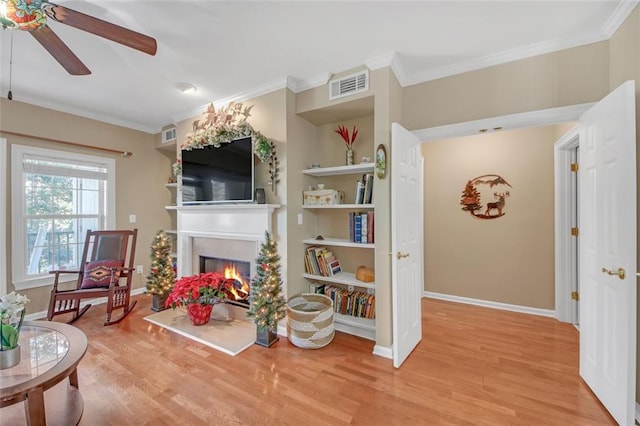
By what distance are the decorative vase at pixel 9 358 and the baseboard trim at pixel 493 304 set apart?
13.4ft

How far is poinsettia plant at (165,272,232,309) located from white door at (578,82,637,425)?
124 inches

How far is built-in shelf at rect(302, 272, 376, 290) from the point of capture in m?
2.53

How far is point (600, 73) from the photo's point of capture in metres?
1.93

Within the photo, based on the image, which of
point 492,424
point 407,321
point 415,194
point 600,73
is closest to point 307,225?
point 415,194

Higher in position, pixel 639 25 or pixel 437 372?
pixel 639 25

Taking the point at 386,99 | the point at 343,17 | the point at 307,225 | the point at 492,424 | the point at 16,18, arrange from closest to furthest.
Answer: the point at 16,18 < the point at 492,424 < the point at 343,17 < the point at 386,99 < the point at 307,225

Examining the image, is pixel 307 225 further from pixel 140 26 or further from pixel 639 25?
pixel 639 25

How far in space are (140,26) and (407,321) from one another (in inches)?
122

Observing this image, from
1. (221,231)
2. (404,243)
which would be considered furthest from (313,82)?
(221,231)

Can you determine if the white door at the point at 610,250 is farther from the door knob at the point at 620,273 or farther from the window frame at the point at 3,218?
the window frame at the point at 3,218

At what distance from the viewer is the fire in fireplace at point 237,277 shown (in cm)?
309

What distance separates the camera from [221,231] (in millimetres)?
3074

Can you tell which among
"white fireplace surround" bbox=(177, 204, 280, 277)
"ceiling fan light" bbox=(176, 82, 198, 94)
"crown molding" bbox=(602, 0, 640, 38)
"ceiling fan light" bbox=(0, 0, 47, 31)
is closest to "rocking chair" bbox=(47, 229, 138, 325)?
"white fireplace surround" bbox=(177, 204, 280, 277)

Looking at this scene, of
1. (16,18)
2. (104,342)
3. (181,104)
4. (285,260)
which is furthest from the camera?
(181,104)
